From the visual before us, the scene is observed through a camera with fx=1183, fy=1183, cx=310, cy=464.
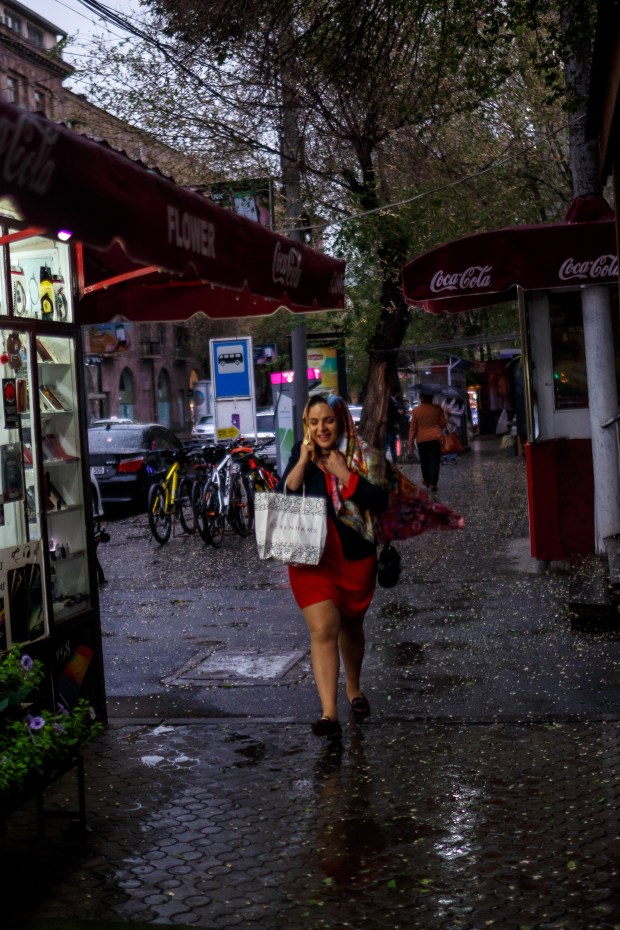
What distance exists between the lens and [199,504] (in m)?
15.4

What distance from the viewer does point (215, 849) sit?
184 inches

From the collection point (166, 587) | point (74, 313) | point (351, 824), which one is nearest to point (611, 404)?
point (166, 587)

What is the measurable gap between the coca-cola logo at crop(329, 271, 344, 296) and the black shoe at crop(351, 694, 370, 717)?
226 cm

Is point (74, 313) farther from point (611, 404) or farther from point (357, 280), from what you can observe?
point (357, 280)

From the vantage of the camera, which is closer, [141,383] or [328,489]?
[328,489]

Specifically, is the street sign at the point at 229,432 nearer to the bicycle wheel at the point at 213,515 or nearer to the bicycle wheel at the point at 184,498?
the bicycle wheel at the point at 184,498

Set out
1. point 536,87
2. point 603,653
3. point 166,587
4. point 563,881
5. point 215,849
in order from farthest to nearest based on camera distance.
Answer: point 536,87 → point 166,587 → point 603,653 → point 215,849 → point 563,881

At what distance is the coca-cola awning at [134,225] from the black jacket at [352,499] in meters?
0.93

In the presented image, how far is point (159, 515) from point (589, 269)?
25.0 feet

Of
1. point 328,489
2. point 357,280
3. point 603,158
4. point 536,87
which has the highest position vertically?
point 536,87

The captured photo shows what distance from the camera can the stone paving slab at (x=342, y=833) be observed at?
4055mm

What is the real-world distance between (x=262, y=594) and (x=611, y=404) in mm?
3688

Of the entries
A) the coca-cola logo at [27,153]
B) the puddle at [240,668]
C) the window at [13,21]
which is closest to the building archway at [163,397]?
the window at [13,21]

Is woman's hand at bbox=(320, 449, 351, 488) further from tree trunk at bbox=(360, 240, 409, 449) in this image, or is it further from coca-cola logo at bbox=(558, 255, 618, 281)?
tree trunk at bbox=(360, 240, 409, 449)
